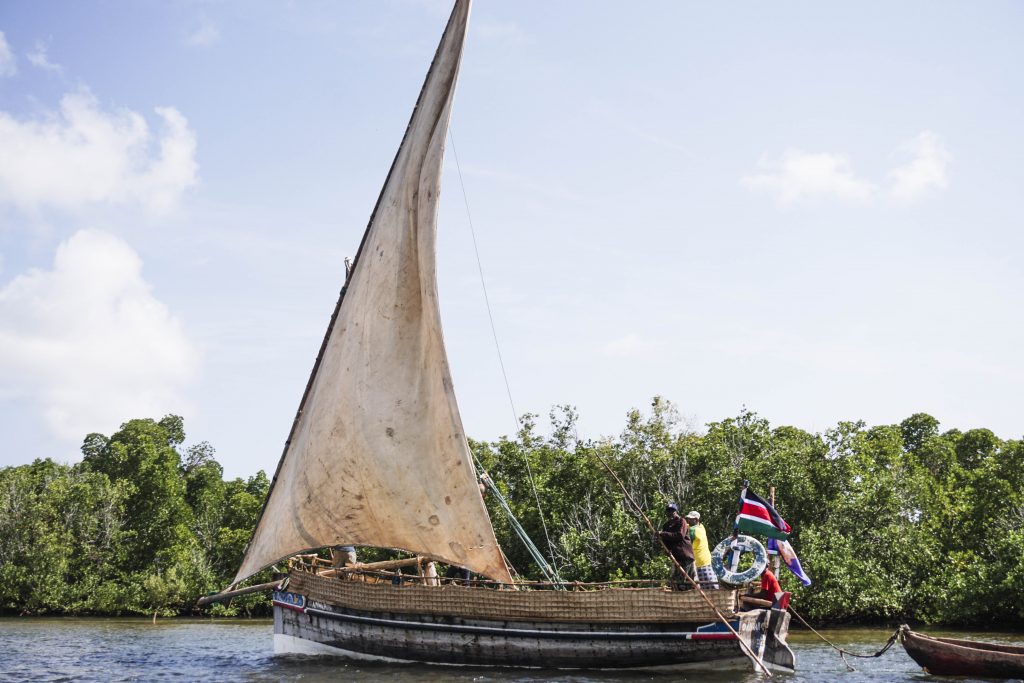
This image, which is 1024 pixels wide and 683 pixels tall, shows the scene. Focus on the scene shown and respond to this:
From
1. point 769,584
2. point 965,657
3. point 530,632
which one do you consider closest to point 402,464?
point 530,632

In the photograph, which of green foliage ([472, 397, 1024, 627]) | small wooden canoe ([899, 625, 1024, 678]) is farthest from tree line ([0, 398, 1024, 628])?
small wooden canoe ([899, 625, 1024, 678])

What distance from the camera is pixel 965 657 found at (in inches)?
696

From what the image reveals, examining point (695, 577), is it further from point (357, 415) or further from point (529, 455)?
point (529, 455)

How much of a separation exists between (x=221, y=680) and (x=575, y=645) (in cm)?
768

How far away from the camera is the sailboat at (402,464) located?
67.7 feet

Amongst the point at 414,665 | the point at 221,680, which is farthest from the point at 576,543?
the point at 221,680

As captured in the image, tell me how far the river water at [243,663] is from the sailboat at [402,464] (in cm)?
87

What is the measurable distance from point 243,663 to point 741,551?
12.8 m

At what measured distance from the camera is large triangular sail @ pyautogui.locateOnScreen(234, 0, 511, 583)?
21.1m

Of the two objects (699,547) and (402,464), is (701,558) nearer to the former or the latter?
(699,547)

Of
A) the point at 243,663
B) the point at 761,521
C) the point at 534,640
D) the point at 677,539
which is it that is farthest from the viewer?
the point at 243,663

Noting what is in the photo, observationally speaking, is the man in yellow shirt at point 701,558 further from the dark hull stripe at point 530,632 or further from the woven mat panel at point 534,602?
the dark hull stripe at point 530,632

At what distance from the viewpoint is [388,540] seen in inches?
853

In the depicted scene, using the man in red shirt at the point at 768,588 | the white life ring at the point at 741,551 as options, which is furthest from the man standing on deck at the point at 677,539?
the man in red shirt at the point at 768,588
